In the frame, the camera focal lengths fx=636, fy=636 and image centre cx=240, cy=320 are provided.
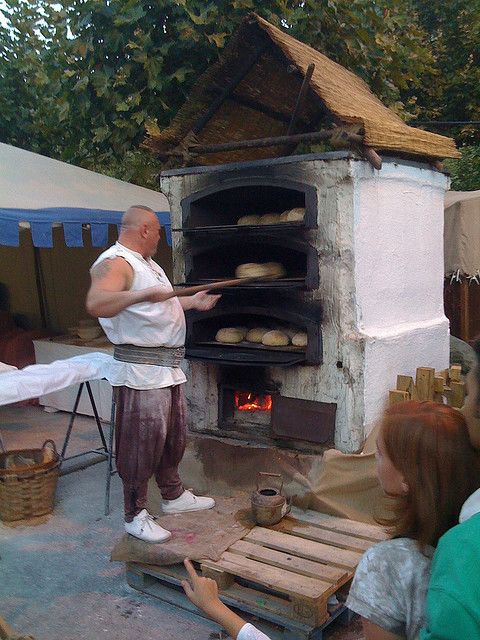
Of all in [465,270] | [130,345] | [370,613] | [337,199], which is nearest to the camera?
[370,613]

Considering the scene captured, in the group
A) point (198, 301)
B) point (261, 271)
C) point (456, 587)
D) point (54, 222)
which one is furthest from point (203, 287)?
point (456, 587)

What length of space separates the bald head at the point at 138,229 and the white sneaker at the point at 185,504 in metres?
1.48

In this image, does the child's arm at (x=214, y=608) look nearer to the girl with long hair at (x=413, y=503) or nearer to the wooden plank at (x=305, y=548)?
the girl with long hair at (x=413, y=503)

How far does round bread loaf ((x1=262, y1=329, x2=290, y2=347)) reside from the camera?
4285 mm

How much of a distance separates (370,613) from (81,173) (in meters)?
6.28

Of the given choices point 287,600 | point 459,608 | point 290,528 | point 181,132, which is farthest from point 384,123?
point 459,608

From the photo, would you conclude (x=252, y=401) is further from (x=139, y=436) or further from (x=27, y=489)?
(x=27, y=489)

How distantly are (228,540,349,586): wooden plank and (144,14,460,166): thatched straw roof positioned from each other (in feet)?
8.06

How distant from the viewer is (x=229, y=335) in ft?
14.8

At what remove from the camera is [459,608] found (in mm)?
1112

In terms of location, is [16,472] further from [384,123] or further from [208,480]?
[384,123]

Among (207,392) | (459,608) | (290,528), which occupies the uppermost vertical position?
(459,608)

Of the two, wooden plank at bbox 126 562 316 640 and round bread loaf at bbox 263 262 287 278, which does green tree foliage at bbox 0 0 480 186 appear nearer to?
round bread loaf at bbox 263 262 287 278

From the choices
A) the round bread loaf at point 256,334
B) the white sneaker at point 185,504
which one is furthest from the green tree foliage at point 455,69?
the white sneaker at point 185,504
